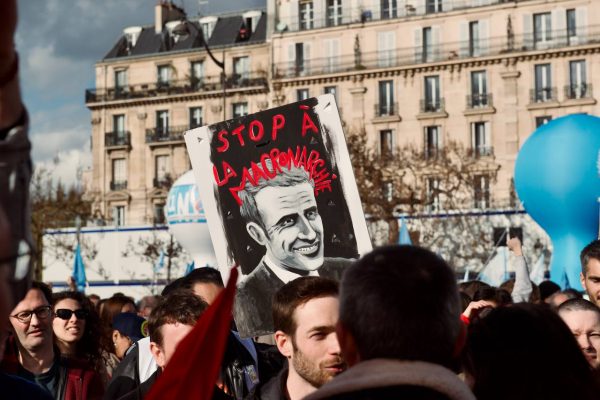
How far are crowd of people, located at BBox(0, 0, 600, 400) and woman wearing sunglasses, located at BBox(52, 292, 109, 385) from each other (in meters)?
1.04

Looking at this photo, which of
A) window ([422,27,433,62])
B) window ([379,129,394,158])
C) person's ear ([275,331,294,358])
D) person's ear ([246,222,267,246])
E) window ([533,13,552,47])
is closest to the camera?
person's ear ([275,331,294,358])

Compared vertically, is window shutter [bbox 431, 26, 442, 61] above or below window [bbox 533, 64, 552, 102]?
above

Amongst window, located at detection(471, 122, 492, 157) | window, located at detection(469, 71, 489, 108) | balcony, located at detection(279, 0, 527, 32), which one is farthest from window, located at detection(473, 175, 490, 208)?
balcony, located at detection(279, 0, 527, 32)

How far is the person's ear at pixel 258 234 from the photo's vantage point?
519cm

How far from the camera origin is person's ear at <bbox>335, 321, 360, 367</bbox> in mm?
2564

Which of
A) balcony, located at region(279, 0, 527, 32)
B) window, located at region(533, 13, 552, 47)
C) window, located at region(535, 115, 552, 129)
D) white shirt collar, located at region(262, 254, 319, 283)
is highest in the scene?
balcony, located at region(279, 0, 527, 32)

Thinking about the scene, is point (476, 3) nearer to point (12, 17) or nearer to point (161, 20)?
point (161, 20)

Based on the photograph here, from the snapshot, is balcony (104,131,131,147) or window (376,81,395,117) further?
balcony (104,131,131,147)

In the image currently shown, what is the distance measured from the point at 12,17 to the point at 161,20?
63.5 metres

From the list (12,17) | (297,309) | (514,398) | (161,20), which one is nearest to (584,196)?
(297,309)

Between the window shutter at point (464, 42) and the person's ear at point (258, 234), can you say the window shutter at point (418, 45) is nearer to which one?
the window shutter at point (464, 42)

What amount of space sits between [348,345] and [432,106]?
161 feet

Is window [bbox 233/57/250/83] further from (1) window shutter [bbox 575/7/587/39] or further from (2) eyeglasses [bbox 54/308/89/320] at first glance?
(2) eyeglasses [bbox 54/308/89/320]

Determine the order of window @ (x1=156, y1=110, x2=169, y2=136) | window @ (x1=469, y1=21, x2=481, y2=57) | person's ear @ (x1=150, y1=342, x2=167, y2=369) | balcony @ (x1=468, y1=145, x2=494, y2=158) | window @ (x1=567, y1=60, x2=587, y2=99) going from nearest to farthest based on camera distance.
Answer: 1. person's ear @ (x1=150, y1=342, x2=167, y2=369)
2. window @ (x1=567, y1=60, x2=587, y2=99)
3. balcony @ (x1=468, y1=145, x2=494, y2=158)
4. window @ (x1=469, y1=21, x2=481, y2=57)
5. window @ (x1=156, y1=110, x2=169, y2=136)
